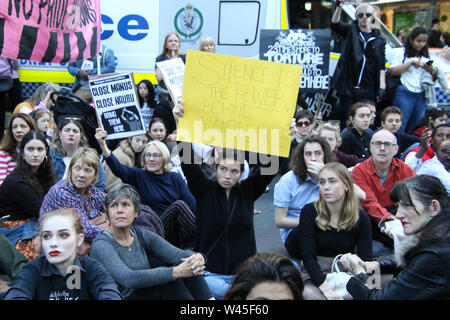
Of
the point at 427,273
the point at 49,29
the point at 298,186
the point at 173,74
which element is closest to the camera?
the point at 427,273

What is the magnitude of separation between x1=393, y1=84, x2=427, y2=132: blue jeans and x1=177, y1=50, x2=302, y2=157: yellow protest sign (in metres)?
4.40

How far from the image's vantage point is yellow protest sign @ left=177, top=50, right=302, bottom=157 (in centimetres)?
391

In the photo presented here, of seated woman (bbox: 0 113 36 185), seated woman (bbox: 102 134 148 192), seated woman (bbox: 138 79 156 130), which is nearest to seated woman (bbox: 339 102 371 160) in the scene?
seated woman (bbox: 102 134 148 192)

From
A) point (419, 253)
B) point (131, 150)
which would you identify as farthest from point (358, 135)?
point (419, 253)

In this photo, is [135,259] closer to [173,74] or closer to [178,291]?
[178,291]

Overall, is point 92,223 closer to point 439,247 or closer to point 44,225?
point 44,225

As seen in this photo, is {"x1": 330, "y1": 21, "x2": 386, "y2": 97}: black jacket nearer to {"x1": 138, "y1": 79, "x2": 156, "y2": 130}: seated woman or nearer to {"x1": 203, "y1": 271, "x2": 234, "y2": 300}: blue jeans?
{"x1": 138, "y1": 79, "x2": 156, "y2": 130}: seated woman

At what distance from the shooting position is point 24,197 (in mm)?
4508

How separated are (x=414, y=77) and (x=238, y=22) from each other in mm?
2828

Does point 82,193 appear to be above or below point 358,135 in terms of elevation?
below

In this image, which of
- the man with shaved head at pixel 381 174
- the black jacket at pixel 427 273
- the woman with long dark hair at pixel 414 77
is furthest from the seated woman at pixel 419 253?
the woman with long dark hair at pixel 414 77

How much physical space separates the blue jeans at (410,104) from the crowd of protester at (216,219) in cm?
133

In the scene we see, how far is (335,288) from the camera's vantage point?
3.48 metres
